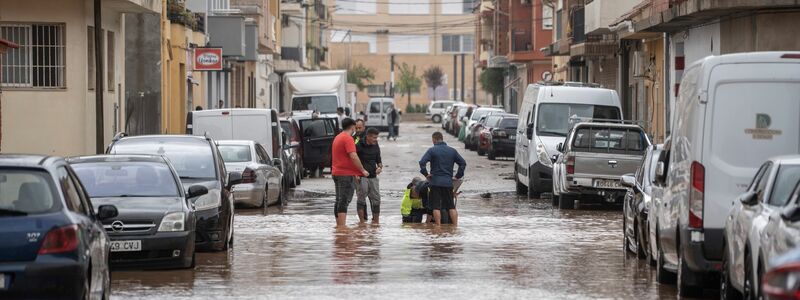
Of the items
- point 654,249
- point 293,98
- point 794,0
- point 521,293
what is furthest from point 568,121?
point 293,98

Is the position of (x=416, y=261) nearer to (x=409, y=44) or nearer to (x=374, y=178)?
(x=374, y=178)

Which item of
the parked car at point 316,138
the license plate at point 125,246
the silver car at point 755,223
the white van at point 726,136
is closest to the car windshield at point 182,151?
the license plate at point 125,246

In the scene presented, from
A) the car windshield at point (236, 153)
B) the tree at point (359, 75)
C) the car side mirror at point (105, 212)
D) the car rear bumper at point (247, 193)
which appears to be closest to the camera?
the car side mirror at point (105, 212)

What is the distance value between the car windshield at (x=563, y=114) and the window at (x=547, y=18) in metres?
38.0

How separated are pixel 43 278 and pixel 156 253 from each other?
543 cm

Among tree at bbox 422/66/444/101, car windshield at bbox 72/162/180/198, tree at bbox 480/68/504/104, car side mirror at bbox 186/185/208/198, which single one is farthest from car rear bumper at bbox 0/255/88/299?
tree at bbox 422/66/444/101

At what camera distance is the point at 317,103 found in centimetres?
6219

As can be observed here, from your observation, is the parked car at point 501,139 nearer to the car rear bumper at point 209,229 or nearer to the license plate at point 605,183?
the license plate at point 605,183

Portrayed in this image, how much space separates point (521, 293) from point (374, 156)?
1020cm

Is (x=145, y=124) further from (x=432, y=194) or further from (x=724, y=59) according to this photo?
(x=724, y=59)

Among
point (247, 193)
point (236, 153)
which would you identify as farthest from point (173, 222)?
point (236, 153)

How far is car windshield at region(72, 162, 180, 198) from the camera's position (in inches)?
695

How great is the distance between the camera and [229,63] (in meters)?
64.8

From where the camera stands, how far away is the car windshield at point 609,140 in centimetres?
2972
